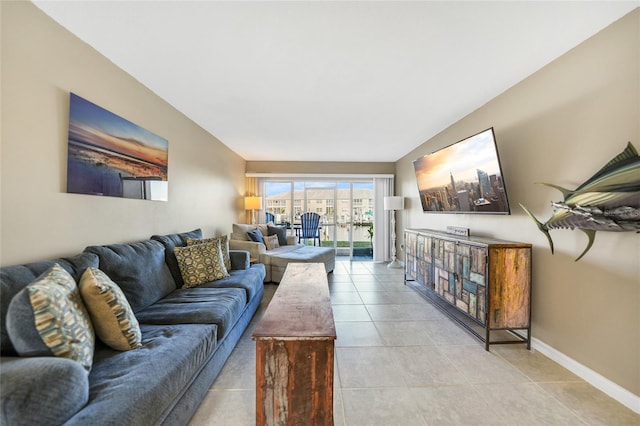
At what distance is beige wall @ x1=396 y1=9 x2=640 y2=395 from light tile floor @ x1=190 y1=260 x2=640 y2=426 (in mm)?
316

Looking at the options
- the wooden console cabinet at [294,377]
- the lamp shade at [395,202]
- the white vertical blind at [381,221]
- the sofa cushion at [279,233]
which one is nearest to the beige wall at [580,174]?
the wooden console cabinet at [294,377]

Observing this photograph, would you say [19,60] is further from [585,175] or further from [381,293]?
[381,293]

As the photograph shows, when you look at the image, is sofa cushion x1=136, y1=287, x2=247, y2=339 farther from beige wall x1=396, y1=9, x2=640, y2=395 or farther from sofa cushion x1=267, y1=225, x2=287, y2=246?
sofa cushion x1=267, y1=225, x2=287, y2=246

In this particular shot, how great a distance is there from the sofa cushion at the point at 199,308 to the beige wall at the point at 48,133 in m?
0.71

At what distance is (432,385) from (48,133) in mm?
3105

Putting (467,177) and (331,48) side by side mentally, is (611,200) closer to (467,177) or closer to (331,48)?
(467,177)

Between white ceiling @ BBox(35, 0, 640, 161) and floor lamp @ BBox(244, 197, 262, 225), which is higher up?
white ceiling @ BBox(35, 0, 640, 161)

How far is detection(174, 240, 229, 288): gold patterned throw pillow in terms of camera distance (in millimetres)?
2533

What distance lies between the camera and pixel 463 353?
2.21m

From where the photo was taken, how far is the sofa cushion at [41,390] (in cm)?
86

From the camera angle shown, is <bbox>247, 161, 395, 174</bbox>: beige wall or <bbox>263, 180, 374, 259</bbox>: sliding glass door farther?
<bbox>263, 180, 374, 259</bbox>: sliding glass door

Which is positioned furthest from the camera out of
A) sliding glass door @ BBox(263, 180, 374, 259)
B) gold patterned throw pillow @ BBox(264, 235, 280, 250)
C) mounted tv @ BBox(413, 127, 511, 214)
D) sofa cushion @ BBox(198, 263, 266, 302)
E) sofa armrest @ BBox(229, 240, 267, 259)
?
sliding glass door @ BBox(263, 180, 374, 259)

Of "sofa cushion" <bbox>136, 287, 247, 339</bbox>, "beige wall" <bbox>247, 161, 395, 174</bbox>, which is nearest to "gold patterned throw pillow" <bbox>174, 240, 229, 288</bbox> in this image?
"sofa cushion" <bbox>136, 287, 247, 339</bbox>

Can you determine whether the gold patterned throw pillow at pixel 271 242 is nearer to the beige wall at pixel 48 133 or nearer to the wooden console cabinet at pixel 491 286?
the beige wall at pixel 48 133
